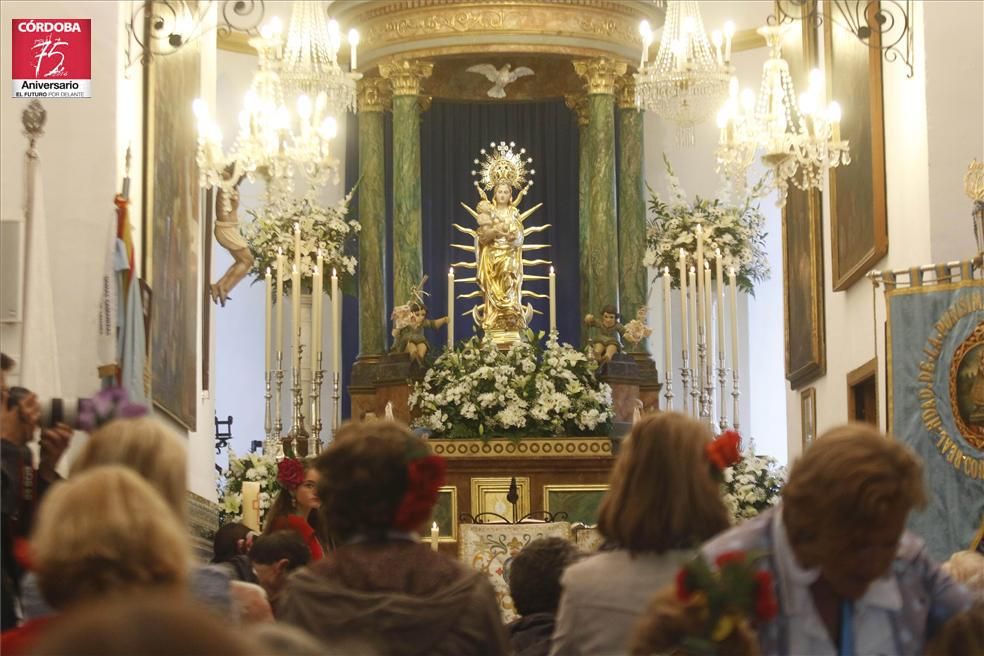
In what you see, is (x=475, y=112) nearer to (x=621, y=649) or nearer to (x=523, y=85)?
(x=523, y=85)

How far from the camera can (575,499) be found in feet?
42.9

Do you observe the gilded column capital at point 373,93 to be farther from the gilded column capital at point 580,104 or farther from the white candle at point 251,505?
the white candle at point 251,505

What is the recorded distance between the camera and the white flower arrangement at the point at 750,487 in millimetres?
11977

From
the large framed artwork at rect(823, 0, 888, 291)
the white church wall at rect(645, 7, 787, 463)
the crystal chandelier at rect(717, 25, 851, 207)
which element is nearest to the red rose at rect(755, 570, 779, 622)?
the crystal chandelier at rect(717, 25, 851, 207)

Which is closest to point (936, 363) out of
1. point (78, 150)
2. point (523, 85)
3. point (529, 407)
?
point (529, 407)

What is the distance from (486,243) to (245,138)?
176 inches

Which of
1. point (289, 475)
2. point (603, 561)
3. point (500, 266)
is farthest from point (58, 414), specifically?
point (500, 266)

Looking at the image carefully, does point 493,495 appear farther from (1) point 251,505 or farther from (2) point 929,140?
(2) point 929,140

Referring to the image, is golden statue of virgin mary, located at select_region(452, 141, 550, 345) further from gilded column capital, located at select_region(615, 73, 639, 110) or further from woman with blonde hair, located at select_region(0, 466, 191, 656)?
woman with blonde hair, located at select_region(0, 466, 191, 656)

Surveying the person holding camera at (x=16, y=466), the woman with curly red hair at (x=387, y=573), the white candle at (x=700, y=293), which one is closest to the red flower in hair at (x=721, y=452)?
the woman with curly red hair at (x=387, y=573)

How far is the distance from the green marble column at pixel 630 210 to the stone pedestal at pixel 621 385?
2198 mm

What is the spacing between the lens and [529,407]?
1325 cm

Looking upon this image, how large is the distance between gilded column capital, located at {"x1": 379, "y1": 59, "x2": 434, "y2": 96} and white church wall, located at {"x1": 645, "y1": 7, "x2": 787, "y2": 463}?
3.63 meters

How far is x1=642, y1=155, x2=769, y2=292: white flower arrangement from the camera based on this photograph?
16.4 meters
